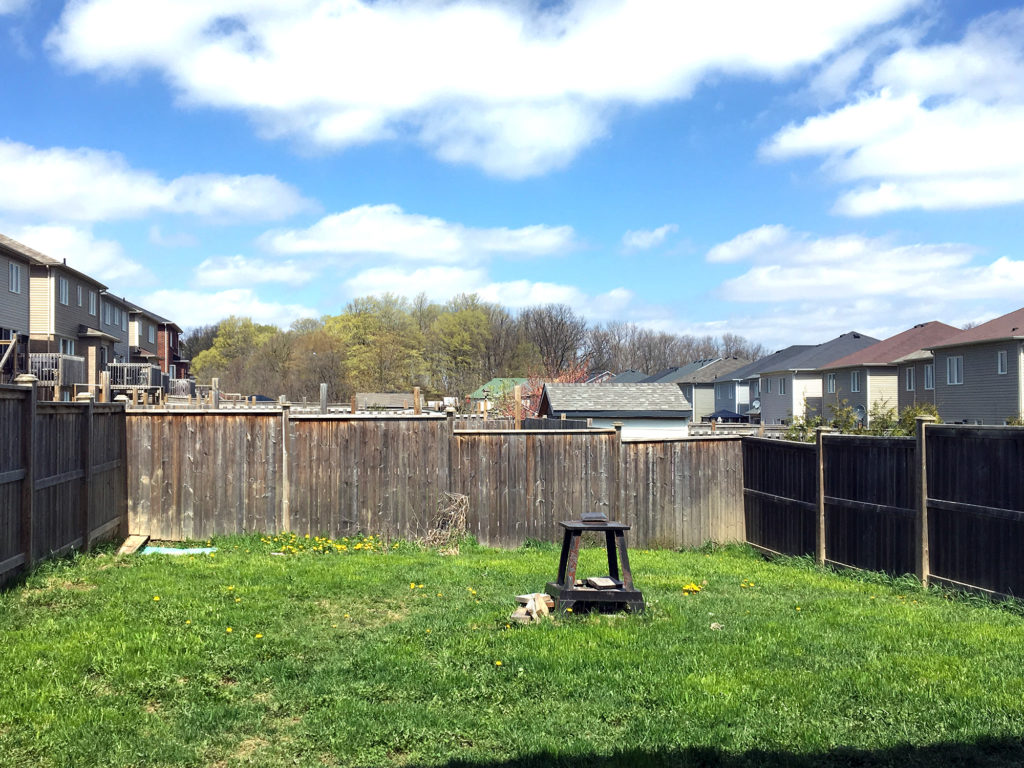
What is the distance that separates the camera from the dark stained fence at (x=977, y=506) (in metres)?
7.53

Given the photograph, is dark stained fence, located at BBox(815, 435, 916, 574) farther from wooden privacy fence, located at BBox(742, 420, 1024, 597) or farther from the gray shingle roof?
the gray shingle roof

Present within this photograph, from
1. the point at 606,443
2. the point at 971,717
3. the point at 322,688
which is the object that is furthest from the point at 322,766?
the point at 606,443

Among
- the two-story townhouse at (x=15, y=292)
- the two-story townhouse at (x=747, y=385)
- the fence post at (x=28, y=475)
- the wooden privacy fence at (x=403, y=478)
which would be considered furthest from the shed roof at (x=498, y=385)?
the fence post at (x=28, y=475)

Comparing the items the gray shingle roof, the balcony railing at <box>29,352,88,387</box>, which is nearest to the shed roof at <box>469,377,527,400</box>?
the gray shingle roof

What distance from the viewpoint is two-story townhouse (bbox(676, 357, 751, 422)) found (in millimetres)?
74562

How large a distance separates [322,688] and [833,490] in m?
7.26

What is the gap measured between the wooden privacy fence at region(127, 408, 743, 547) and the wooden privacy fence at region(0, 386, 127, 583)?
0.86 meters

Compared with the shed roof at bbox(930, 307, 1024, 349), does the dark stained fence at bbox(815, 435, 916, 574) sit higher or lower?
lower

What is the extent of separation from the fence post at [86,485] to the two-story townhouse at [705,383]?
67520 mm

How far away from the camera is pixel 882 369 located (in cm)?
4650

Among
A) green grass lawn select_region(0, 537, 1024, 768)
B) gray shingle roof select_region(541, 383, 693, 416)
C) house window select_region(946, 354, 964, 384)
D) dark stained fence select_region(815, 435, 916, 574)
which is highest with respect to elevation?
house window select_region(946, 354, 964, 384)

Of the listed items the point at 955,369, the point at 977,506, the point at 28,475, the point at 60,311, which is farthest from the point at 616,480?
the point at 60,311

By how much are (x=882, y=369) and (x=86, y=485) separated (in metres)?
44.6

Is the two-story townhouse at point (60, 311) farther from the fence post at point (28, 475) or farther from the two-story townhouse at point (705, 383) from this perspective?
the two-story townhouse at point (705, 383)
